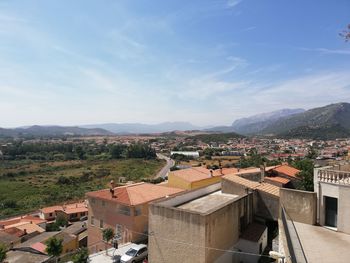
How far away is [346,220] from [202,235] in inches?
198

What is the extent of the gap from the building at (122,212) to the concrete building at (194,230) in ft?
21.9

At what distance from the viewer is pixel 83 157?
12962 centimetres

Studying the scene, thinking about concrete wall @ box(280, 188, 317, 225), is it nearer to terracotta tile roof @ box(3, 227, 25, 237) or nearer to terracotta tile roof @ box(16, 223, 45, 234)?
terracotta tile roof @ box(3, 227, 25, 237)

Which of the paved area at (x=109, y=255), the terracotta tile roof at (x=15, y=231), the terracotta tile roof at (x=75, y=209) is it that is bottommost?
the terracotta tile roof at (x=75, y=209)

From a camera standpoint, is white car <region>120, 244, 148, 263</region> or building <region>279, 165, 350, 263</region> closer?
building <region>279, 165, 350, 263</region>

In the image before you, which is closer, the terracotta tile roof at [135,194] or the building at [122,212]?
the building at [122,212]

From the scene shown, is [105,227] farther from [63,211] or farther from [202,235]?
[63,211]

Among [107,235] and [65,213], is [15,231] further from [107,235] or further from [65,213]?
[107,235]

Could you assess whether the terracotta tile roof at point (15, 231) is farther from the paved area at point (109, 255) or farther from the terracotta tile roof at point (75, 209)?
the paved area at point (109, 255)

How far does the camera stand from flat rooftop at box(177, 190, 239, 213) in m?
14.2

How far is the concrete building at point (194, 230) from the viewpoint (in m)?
11.6

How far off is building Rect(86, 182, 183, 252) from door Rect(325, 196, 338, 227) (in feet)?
41.3

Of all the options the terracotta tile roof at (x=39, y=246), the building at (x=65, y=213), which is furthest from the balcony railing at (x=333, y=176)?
the building at (x=65, y=213)

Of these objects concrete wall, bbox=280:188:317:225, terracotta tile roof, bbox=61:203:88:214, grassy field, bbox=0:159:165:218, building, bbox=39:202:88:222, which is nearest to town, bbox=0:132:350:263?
concrete wall, bbox=280:188:317:225
